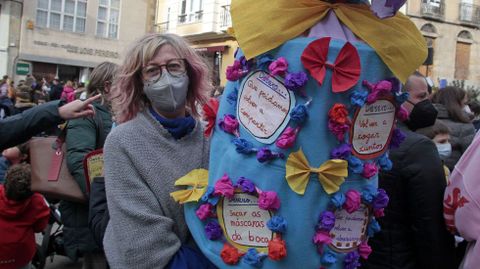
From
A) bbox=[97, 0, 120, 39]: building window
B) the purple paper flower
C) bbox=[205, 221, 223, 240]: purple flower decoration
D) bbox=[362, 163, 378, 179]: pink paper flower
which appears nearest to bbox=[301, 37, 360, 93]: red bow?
the purple paper flower

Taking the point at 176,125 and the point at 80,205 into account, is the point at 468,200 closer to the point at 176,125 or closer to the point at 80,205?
the point at 176,125

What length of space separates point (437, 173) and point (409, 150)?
0.17 metres

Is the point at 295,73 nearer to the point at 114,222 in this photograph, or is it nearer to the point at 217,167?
the point at 217,167

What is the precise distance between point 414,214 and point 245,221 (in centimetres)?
110

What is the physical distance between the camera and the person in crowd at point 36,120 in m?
2.58

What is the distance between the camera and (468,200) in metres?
2.06

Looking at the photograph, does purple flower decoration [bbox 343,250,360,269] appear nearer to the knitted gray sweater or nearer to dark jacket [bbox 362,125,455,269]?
the knitted gray sweater

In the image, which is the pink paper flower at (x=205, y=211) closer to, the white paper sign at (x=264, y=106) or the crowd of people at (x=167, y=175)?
the crowd of people at (x=167, y=175)

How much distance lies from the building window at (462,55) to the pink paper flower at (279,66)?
2493 centimetres

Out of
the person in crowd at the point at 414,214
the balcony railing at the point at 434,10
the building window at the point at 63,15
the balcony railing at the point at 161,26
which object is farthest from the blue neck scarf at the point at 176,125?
the balcony railing at the point at 161,26

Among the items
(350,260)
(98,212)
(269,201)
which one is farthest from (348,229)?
(98,212)

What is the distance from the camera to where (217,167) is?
Result: 1.69 meters

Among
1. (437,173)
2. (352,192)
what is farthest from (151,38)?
(437,173)

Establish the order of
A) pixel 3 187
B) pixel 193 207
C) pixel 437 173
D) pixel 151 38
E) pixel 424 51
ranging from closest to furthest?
pixel 424 51 → pixel 193 207 → pixel 151 38 → pixel 437 173 → pixel 3 187
